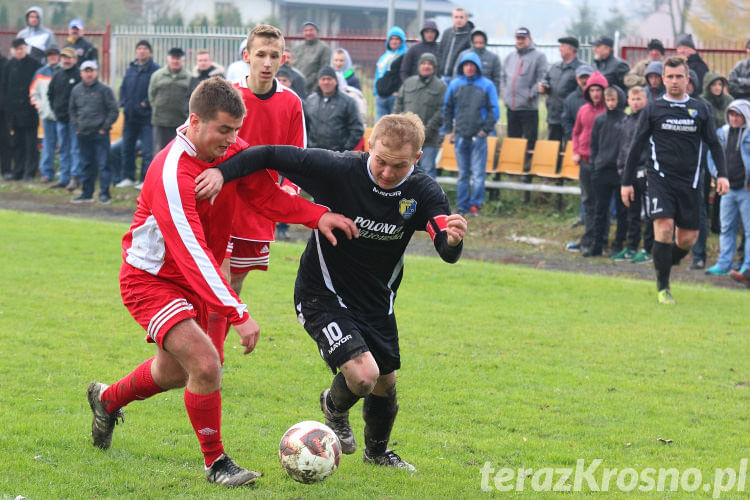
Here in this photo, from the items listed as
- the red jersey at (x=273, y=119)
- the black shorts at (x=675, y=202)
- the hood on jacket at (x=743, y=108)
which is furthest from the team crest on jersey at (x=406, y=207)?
the hood on jacket at (x=743, y=108)

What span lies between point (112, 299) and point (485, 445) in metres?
5.27

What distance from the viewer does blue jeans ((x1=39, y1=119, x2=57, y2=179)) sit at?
20.5 m

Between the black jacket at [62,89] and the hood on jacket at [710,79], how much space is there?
11.9 m

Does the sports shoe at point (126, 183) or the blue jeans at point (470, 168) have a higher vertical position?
the blue jeans at point (470, 168)

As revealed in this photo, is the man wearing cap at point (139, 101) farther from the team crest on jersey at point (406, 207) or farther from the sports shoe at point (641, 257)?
the team crest on jersey at point (406, 207)

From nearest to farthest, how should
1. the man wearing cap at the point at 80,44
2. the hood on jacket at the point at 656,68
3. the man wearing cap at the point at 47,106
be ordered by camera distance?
the hood on jacket at the point at 656,68 → the man wearing cap at the point at 47,106 → the man wearing cap at the point at 80,44

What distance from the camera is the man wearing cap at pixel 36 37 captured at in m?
21.3

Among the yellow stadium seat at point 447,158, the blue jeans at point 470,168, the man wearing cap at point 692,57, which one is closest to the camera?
the man wearing cap at point 692,57

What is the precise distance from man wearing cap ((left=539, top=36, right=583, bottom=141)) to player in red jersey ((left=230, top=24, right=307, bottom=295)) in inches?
388

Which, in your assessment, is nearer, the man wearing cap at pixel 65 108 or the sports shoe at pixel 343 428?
the sports shoe at pixel 343 428

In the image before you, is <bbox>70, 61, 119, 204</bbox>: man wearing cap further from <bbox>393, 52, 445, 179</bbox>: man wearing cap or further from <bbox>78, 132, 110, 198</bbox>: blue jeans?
<bbox>393, 52, 445, 179</bbox>: man wearing cap

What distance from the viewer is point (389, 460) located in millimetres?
5691

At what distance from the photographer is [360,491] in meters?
5.23
